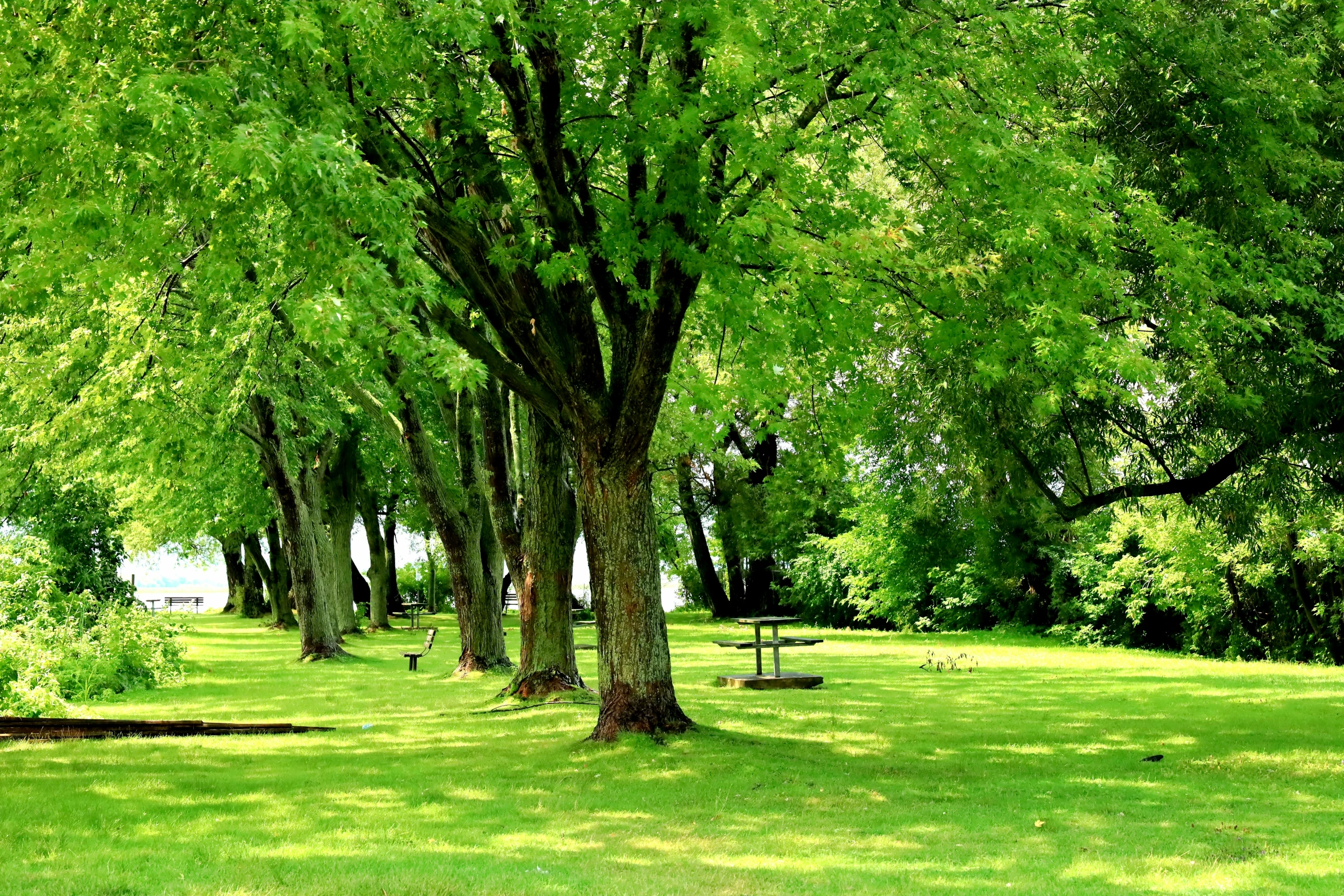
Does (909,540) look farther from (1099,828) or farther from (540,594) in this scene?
(1099,828)

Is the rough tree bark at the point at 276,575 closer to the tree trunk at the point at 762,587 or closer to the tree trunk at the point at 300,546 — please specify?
the tree trunk at the point at 300,546

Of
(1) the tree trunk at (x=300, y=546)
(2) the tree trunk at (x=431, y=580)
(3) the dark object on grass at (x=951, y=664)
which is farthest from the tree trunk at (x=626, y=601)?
(2) the tree trunk at (x=431, y=580)

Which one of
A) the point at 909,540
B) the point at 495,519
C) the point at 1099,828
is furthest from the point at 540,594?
the point at 909,540

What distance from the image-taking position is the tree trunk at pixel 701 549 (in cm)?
4425

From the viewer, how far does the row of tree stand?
29.6ft

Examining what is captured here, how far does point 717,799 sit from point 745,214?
5.02 meters

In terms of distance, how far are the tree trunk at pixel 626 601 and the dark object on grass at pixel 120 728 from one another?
164 inches

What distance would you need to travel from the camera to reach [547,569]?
16.0m

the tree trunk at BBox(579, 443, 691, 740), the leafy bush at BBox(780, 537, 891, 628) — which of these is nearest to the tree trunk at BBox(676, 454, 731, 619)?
the leafy bush at BBox(780, 537, 891, 628)

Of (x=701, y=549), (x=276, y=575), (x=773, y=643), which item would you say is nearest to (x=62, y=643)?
(x=773, y=643)

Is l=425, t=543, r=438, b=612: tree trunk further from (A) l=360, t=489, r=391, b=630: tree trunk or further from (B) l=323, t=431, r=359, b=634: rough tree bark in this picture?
(B) l=323, t=431, r=359, b=634: rough tree bark

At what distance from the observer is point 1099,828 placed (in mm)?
8484

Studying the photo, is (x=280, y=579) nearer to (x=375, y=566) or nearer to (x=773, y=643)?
(x=375, y=566)

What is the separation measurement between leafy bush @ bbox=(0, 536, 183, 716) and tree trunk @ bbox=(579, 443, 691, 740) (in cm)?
754
